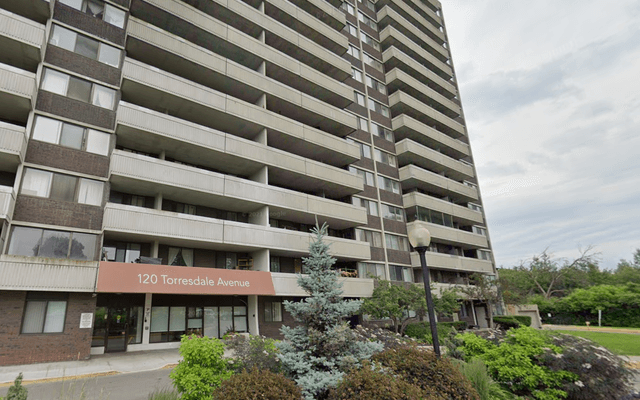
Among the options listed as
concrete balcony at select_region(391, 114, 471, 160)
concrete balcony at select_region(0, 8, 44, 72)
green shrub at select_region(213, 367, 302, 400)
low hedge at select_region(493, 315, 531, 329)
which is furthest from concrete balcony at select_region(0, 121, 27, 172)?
low hedge at select_region(493, 315, 531, 329)

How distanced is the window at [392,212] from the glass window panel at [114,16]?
25.3 meters

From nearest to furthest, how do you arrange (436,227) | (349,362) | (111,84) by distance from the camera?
(349,362)
(111,84)
(436,227)

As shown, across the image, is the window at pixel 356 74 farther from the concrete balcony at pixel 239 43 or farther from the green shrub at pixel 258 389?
the green shrub at pixel 258 389

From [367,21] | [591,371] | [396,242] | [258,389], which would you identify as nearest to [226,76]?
[396,242]

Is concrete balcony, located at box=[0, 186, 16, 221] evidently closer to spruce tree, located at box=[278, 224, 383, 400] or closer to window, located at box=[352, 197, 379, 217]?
spruce tree, located at box=[278, 224, 383, 400]

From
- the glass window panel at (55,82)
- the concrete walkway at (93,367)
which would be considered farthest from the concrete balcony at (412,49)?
the concrete walkway at (93,367)

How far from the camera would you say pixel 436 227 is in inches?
1421

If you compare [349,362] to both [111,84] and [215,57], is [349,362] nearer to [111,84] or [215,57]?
[111,84]

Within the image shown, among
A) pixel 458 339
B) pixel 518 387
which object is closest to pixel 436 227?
pixel 458 339

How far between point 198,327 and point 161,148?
1139 cm

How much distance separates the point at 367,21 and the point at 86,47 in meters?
33.1

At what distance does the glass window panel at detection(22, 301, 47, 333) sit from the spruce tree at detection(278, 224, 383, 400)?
44.2ft

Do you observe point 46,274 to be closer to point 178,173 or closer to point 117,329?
point 117,329

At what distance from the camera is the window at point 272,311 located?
23.7 metres
